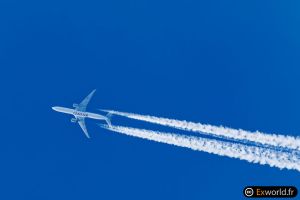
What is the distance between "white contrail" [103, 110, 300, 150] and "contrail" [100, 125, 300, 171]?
1.33 metres

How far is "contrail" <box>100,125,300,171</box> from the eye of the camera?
76838 millimetres

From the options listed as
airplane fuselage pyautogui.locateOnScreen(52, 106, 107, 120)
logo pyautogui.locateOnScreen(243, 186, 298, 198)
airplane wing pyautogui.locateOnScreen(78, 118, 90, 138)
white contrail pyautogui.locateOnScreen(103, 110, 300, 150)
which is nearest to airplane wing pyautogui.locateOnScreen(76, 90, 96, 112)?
airplane fuselage pyautogui.locateOnScreen(52, 106, 107, 120)

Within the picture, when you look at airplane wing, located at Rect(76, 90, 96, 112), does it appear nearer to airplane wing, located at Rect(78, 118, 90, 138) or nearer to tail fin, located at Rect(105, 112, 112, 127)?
airplane wing, located at Rect(78, 118, 90, 138)

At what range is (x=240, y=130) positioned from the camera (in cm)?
8900

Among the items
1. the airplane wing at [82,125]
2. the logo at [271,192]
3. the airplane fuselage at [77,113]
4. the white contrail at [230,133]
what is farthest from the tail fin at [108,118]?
the logo at [271,192]

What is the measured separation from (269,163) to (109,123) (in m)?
53.6

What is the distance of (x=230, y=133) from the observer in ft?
298

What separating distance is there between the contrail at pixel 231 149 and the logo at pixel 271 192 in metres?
11.4

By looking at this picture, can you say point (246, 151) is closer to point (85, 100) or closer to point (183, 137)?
point (183, 137)

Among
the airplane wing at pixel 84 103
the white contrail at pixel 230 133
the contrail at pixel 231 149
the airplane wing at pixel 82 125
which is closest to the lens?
the contrail at pixel 231 149

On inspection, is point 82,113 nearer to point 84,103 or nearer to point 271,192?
point 84,103

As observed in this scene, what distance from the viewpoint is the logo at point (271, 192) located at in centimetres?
9231

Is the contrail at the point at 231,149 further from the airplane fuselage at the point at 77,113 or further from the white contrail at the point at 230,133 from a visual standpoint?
the airplane fuselage at the point at 77,113

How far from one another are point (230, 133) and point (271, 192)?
13656mm
